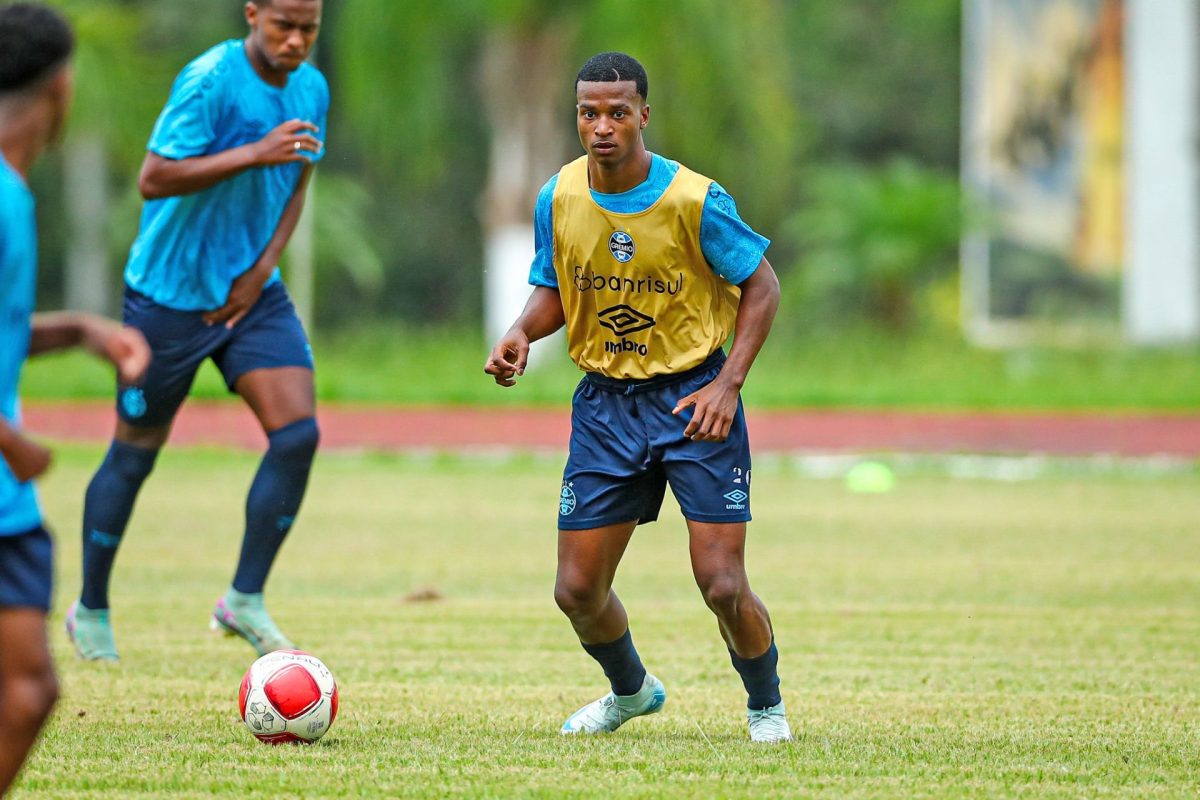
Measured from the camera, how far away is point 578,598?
18.8ft

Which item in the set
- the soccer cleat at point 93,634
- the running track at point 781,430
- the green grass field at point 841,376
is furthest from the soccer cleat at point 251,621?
the green grass field at point 841,376

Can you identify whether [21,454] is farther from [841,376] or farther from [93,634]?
[841,376]

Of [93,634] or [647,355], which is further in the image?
[93,634]

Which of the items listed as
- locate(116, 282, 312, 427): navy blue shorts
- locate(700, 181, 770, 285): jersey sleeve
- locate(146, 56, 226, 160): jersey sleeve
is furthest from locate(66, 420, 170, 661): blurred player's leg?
locate(700, 181, 770, 285): jersey sleeve

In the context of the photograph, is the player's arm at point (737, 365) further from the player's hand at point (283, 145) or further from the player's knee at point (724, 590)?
the player's hand at point (283, 145)

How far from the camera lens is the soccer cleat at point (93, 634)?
725cm

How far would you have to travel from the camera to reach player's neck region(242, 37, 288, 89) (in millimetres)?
7301

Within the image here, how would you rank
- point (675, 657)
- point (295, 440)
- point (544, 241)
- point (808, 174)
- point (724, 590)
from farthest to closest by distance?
point (808, 174)
point (675, 657)
point (295, 440)
point (544, 241)
point (724, 590)

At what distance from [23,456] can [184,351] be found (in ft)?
11.0

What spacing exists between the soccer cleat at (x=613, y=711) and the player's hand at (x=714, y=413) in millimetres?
987

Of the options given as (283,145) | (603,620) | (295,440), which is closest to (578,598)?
(603,620)

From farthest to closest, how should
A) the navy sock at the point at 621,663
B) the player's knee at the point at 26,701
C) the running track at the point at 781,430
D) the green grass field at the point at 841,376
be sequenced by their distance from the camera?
the green grass field at the point at 841,376 < the running track at the point at 781,430 < the navy sock at the point at 621,663 < the player's knee at the point at 26,701

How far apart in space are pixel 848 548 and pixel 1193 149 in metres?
21.3

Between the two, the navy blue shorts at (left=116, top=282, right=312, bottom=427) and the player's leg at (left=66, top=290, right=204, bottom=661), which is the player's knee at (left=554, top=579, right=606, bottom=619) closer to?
the navy blue shorts at (left=116, top=282, right=312, bottom=427)
